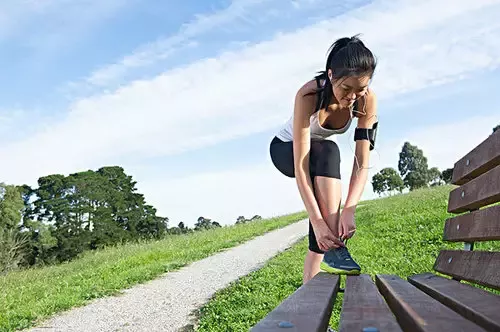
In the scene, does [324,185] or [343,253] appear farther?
[324,185]

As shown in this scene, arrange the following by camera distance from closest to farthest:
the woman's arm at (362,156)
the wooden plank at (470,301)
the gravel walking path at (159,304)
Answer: the wooden plank at (470,301), the woman's arm at (362,156), the gravel walking path at (159,304)

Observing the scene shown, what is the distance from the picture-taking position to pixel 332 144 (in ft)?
11.0

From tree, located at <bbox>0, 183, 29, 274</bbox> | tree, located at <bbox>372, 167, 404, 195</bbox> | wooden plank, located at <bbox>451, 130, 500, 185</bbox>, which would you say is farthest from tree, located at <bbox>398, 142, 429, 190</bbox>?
wooden plank, located at <bbox>451, 130, 500, 185</bbox>

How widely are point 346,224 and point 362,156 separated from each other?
515mm

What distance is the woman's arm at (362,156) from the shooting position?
→ 11.0 ft

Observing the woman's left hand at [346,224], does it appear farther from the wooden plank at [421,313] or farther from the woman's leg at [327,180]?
the wooden plank at [421,313]

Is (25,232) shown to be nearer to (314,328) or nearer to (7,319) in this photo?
(7,319)

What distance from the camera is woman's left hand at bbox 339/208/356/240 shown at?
3.09 m

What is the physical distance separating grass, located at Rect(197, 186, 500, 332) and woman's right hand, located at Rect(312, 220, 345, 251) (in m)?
0.93

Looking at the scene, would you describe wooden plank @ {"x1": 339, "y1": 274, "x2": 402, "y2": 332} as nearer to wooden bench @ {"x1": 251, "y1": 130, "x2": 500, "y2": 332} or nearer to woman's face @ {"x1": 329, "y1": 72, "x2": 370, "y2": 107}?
wooden bench @ {"x1": 251, "y1": 130, "x2": 500, "y2": 332}

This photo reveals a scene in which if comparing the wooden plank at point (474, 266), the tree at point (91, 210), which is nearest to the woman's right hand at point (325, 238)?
the wooden plank at point (474, 266)

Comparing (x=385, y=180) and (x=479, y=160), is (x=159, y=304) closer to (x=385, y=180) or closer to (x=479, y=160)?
(x=479, y=160)

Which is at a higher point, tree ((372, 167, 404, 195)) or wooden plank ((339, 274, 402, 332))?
tree ((372, 167, 404, 195))

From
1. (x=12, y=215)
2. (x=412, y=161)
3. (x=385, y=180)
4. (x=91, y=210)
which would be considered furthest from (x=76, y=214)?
(x=412, y=161)
